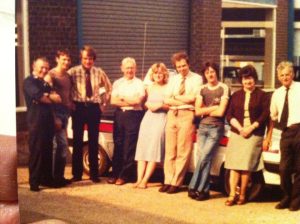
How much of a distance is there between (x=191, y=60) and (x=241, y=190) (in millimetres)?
450

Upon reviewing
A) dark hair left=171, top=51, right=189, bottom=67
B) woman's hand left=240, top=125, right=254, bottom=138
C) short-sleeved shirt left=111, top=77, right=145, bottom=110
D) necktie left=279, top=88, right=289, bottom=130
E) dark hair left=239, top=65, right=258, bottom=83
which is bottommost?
woman's hand left=240, top=125, right=254, bottom=138

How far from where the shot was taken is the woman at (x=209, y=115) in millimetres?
1833

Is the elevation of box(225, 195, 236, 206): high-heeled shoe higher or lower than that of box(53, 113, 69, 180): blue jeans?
lower

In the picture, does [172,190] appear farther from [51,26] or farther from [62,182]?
[51,26]

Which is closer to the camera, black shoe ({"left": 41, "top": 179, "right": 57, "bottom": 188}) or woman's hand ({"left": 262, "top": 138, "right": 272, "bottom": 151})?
woman's hand ({"left": 262, "top": 138, "right": 272, "bottom": 151})

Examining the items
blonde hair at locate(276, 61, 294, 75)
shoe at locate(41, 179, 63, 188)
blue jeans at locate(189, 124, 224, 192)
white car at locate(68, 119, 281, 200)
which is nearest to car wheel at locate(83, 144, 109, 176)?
white car at locate(68, 119, 281, 200)

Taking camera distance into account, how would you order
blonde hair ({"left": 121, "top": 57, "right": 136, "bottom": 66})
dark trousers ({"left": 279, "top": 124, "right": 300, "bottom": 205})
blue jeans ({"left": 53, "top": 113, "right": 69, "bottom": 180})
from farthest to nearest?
1. blue jeans ({"left": 53, "top": 113, "right": 69, "bottom": 180})
2. blonde hair ({"left": 121, "top": 57, "right": 136, "bottom": 66})
3. dark trousers ({"left": 279, "top": 124, "right": 300, "bottom": 205})

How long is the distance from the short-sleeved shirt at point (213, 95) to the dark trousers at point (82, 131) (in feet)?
1.18

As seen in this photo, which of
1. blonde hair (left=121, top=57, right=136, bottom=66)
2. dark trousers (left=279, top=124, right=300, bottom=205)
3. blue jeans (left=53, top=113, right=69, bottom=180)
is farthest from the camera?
blue jeans (left=53, top=113, right=69, bottom=180)

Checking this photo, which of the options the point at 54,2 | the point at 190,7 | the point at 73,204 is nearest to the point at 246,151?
the point at 190,7

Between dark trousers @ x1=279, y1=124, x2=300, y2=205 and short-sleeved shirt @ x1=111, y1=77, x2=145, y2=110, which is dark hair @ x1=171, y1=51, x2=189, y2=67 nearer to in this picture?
short-sleeved shirt @ x1=111, y1=77, x2=145, y2=110

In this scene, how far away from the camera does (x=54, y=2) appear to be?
1.84 metres

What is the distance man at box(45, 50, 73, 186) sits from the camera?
1904 mm

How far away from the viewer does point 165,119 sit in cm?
190
